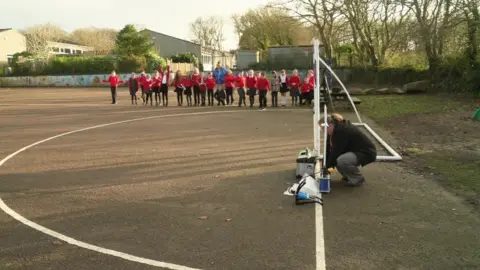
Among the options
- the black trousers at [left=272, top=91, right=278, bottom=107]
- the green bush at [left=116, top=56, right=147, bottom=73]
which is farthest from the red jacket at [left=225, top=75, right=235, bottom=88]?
the green bush at [left=116, top=56, right=147, bottom=73]

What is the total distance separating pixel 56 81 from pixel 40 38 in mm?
15891

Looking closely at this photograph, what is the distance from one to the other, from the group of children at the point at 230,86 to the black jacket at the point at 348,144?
12057 mm

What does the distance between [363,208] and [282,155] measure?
390 cm

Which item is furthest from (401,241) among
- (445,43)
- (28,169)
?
(445,43)

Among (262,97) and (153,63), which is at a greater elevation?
(153,63)

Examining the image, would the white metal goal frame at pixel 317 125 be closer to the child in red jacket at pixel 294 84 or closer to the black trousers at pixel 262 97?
the child in red jacket at pixel 294 84

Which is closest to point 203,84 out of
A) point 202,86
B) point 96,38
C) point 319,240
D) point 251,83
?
point 202,86

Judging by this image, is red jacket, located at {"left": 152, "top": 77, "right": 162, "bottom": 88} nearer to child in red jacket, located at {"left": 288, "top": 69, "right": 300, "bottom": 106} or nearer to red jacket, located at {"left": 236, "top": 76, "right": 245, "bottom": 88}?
red jacket, located at {"left": 236, "top": 76, "right": 245, "bottom": 88}

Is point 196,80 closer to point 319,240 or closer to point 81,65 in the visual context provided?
point 319,240

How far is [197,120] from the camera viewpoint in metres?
16.8

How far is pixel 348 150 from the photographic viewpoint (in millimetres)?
7762

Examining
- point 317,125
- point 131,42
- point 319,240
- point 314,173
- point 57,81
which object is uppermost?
point 131,42

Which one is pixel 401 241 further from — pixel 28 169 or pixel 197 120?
pixel 197 120

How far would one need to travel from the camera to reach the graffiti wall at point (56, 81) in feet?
170
